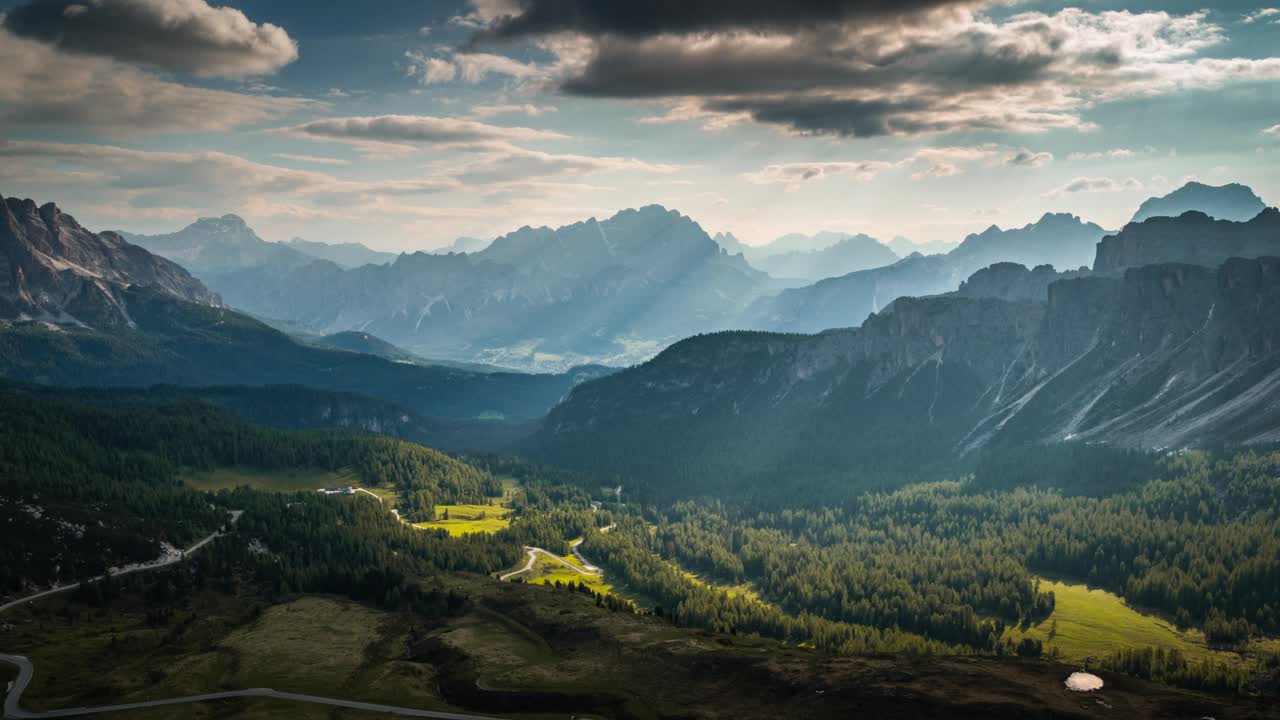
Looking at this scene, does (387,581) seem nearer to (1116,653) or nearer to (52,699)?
(52,699)

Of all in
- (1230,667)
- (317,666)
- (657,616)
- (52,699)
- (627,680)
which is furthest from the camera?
(657,616)

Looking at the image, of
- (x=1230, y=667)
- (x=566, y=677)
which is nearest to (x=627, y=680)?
(x=566, y=677)

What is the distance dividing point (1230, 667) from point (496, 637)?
14041 cm

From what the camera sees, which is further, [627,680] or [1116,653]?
[1116,653]

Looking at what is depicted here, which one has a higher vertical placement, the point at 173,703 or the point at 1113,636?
the point at 173,703

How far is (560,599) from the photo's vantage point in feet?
611

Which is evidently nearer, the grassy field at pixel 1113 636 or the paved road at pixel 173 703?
the paved road at pixel 173 703

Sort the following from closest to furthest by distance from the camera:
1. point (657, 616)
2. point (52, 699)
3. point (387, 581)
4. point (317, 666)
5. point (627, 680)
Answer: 1. point (52, 699)
2. point (627, 680)
3. point (317, 666)
4. point (657, 616)
5. point (387, 581)

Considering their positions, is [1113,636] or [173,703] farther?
[1113,636]

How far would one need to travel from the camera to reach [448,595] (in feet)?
626

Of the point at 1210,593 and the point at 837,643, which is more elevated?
the point at 1210,593

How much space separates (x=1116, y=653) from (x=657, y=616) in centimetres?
9357

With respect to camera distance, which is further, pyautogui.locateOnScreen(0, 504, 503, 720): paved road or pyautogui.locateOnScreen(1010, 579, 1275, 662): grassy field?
pyautogui.locateOnScreen(1010, 579, 1275, 662): grassy field

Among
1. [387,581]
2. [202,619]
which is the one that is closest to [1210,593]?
[387,581]
